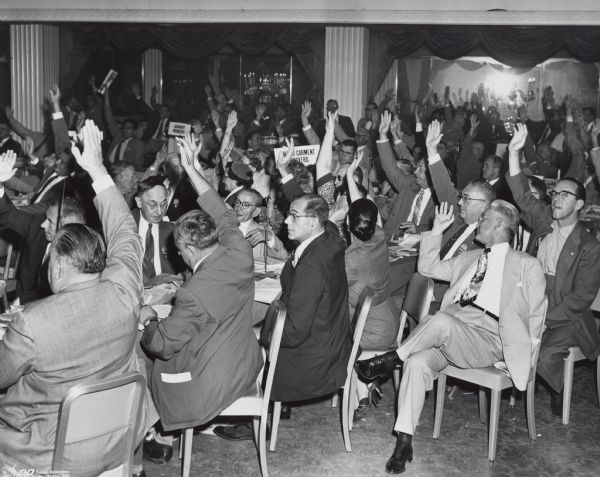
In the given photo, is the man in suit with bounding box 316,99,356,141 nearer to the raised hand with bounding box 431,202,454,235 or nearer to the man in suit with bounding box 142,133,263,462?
the raised hand with bounding box 431,202,454,235

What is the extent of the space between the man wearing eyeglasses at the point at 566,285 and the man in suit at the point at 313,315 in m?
1.51

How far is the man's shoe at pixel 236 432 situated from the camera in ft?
14.6

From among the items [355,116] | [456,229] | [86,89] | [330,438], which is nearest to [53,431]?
[330,438]

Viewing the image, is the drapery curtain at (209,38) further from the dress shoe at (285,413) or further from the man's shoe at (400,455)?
the man's shoe at (400,455)

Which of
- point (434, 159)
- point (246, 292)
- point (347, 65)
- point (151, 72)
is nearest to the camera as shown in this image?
point (246, 292)

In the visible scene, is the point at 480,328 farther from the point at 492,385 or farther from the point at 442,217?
the point at 442,217

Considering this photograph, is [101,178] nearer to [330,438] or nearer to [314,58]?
[330,438]

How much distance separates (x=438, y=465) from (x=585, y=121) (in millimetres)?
9583

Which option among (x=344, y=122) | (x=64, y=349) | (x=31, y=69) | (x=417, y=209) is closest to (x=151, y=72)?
(x=31, y=69)

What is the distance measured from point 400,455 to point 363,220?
146 cm

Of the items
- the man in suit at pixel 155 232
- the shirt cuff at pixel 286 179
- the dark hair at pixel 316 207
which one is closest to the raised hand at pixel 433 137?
the shirt cuff at pixel 286 179

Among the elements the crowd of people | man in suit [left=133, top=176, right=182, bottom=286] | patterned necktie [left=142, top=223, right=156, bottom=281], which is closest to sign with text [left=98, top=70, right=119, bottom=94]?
the crowd of people

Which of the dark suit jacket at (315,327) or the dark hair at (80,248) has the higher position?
the dark hair at (80,248)

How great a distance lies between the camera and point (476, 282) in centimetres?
452
